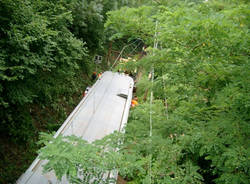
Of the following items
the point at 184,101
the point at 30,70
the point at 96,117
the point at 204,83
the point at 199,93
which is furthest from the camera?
the point at 96,117

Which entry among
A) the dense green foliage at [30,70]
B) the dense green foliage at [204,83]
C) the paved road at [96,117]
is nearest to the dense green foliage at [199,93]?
the dense green foliage at [204,83]

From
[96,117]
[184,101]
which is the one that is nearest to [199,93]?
[184,101]

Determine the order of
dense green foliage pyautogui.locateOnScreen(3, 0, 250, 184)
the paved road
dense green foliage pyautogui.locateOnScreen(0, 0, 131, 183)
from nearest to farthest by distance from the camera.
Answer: dense green foliage pyautogui.locateOnScreen(3, 0, 250, 184) → the paved road → dense green foliage pyautogui.locateOnScreen(0, 0, 131, 183)

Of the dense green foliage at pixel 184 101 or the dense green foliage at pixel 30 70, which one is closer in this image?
the dense green foliage at pixel 184 101

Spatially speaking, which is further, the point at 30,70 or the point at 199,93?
the point at 30,70

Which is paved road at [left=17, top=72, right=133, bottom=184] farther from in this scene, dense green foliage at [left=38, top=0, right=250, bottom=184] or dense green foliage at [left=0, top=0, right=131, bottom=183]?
dense green foliage at [left=38, top=0, right=250, bottom=184]

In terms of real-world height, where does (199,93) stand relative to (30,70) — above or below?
above

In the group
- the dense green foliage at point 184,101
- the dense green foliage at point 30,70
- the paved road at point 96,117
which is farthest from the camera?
the dense green foliage at point 30,70

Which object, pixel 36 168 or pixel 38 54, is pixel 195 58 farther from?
pixel 38 54

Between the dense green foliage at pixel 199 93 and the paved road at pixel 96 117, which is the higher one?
the dense green foliage at pixel 199 93

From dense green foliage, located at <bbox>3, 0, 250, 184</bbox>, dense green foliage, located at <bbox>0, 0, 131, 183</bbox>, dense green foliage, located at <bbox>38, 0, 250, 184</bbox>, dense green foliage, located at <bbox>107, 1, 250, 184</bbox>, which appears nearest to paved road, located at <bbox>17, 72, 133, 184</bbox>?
dense green foliage, located at <bbox>0, 0, 131, 183</bbox>

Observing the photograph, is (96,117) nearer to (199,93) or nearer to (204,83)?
(199,93)

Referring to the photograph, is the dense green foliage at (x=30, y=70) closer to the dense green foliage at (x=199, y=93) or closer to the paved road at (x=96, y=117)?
the paved road at (x=96, y=117)

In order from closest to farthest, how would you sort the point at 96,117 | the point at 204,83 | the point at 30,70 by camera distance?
1. the point at 204,83
2. the point at 30,70
3. the point at 96,117
